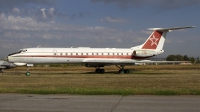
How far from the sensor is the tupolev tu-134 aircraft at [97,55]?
33.9 meters

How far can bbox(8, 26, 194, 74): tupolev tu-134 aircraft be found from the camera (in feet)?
111

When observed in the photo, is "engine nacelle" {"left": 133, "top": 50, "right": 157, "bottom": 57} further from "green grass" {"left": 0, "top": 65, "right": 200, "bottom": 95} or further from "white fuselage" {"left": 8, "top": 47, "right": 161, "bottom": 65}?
"green grass" {"left": 0, "top": 65, "right": 200, "bottom": 95}

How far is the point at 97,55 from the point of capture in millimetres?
37000

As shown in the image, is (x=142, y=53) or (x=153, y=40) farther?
(x=153, y=40)

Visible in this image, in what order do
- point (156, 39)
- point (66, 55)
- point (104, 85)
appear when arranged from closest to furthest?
point (104, 85) → point (66, 55) → point (156, 39)

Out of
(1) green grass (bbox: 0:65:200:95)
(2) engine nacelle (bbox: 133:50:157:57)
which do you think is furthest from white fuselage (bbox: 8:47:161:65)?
(1) green grass (bbox: 0:65:200:95)

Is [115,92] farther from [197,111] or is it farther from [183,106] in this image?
[197,111]

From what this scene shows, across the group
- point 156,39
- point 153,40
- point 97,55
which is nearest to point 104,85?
point 97,55

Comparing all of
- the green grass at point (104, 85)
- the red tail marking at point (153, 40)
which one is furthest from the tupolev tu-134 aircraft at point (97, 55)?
the green grass at point (104, 85)

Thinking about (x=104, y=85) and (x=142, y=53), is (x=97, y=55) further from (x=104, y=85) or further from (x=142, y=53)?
(x=104, y=85)

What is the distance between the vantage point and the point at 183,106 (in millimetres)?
10000

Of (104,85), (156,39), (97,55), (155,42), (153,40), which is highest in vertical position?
(156,39)

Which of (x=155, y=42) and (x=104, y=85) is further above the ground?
(x=155, y=42)

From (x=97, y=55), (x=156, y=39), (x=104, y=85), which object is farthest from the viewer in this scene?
(x=156, y=39)
